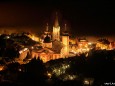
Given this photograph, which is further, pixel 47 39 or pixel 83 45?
pixel 83 45

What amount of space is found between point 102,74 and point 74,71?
31.2 inches

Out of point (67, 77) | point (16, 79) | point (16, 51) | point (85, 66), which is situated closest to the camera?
point (16, 79)

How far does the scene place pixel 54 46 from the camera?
1579cm

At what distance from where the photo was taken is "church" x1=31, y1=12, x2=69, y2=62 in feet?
47.4

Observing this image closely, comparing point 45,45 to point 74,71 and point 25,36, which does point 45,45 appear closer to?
point 25,36

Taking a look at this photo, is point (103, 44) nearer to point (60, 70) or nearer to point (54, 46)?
point (54, 46)

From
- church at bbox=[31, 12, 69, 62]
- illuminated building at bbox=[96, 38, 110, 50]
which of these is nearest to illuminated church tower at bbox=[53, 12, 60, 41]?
church at bbox=[31, 12, 69, 62]

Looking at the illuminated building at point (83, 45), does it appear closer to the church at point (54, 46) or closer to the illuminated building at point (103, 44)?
the illuminated building at point (103, 44)

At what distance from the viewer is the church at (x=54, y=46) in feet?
47.4

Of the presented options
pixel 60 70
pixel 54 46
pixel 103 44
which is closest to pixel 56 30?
pixel 54 46

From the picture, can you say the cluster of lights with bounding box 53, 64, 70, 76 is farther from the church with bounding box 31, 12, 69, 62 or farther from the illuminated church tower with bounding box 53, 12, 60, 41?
the illuminated church tower with bounding box 53, 12, 60, 41

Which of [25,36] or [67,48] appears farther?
[25,36]

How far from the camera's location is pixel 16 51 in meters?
13.8

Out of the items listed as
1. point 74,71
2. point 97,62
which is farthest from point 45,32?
point 74,71
